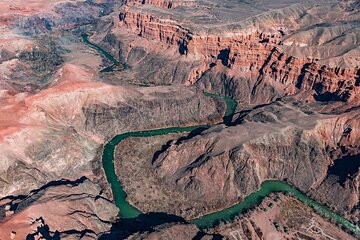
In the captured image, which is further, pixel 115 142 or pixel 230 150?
pixel 115 142

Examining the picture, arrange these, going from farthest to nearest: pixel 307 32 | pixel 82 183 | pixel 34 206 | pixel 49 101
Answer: pixel 307 32, pixel 49 101, pixel 82 183, pixel 34 206

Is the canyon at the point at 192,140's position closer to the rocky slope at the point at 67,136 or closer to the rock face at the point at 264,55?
the rocky slope at the point at 67,136

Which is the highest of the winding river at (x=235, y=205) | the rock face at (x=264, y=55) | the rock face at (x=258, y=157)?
the rock face at (x=264, y=55)

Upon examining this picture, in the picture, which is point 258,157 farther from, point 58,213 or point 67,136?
point 67,136

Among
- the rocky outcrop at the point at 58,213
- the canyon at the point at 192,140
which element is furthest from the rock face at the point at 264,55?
the rocky outcrop at the point at 58,213

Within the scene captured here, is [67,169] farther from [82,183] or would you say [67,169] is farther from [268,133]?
[268,133]

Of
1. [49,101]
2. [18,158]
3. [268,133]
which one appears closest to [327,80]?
[268,133]
